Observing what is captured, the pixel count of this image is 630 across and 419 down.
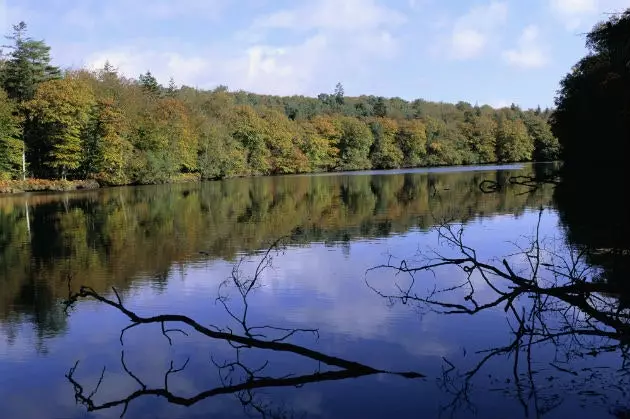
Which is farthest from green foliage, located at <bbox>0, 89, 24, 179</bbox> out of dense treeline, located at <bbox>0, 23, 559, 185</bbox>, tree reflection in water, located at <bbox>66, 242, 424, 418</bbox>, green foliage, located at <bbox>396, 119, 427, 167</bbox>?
green foliage, located at <bbox>396, 119, 427, 167</bbox>

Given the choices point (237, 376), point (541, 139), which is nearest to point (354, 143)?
point (541, 139)

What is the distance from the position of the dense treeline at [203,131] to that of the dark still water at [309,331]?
3044cm

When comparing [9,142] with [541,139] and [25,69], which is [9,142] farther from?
[541,139]

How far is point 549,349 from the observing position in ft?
23.0

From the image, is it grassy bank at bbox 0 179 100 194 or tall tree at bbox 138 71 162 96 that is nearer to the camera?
grassy bank at bbox 0 179 100 194

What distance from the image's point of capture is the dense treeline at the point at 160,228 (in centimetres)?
1205

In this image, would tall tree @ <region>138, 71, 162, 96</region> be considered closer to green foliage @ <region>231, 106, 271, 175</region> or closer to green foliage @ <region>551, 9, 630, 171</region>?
green foliage @ <region>231, 106, 271, 175</region>

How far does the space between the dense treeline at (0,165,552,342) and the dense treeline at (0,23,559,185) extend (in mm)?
12714

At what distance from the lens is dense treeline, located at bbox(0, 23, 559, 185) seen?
44.9 m

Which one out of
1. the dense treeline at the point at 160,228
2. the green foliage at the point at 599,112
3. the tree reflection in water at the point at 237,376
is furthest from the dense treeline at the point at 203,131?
the tree reflection in water at the point at 237,376

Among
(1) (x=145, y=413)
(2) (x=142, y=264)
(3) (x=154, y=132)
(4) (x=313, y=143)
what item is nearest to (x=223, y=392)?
(1) (x=145, y=413)

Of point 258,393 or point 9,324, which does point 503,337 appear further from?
point 9,324

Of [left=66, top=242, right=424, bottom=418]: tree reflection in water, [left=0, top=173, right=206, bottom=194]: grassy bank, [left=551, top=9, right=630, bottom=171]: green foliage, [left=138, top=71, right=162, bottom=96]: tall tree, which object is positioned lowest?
[left=66, top=242, right=424, bottom=418]: tree reflection in water

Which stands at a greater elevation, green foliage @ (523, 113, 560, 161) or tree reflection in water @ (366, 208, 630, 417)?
green foliage @ (523, 113, 560, 161)
